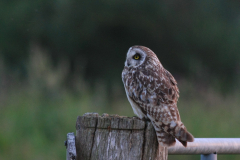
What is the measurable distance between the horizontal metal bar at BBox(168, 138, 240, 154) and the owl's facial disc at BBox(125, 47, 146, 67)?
101cm

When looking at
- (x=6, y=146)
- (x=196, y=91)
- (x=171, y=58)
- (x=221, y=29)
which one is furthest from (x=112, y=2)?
(x=6, y=146)

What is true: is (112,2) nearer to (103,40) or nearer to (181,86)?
(103,40)

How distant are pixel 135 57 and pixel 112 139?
1300mm

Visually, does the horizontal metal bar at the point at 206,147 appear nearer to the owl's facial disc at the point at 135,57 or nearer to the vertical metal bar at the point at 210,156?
the vertical metal bar at the point at 210,156

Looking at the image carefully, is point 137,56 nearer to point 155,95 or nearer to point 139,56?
point 139,56

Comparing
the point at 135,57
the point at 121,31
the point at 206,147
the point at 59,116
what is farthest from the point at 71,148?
the point at 121,31

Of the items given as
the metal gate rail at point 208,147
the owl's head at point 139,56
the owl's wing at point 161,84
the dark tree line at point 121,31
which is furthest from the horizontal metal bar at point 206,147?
the dark tree line at point 121,31

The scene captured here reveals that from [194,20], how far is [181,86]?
26.8 ft

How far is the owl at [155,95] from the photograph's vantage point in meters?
2.25

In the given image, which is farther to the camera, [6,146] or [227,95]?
[227,95]

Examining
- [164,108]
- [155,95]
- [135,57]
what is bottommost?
[164,108]

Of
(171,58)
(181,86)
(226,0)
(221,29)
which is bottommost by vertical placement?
(181,86)

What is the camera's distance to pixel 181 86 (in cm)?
604

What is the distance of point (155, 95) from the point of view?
2.72m
